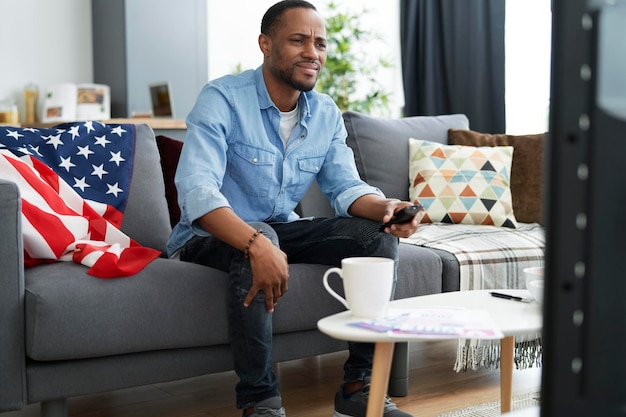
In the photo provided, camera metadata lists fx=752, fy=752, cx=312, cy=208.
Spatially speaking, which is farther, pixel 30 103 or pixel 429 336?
pixel 30 103

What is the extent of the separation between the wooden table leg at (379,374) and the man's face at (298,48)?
99 centimetres

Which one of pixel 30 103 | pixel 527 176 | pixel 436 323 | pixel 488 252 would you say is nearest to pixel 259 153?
pixel 488 252

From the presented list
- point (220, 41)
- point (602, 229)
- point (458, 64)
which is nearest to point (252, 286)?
point (602, 229)

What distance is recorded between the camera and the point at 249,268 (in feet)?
5.64

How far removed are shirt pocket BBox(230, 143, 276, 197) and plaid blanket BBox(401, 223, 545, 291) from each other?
24.3 inches

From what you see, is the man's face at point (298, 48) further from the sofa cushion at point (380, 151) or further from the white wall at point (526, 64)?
the white wall at point (526, 64)

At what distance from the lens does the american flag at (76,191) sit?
6.06 ft

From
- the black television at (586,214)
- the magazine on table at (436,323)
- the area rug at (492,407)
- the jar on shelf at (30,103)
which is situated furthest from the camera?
the jar on shelf at (30,103)

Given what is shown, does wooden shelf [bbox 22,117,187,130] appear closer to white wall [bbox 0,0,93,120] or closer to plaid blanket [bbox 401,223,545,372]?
white wall [bbox 0,0,93,120]

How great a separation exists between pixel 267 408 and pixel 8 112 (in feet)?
10.8

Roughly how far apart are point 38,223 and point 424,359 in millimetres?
1382

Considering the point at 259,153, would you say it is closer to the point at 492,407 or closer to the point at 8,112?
the point at 492,407

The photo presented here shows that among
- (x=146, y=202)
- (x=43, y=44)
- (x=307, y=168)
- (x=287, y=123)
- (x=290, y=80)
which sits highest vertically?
(x=43, y=44)

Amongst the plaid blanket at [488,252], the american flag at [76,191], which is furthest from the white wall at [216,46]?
the american flag at [76,191]
